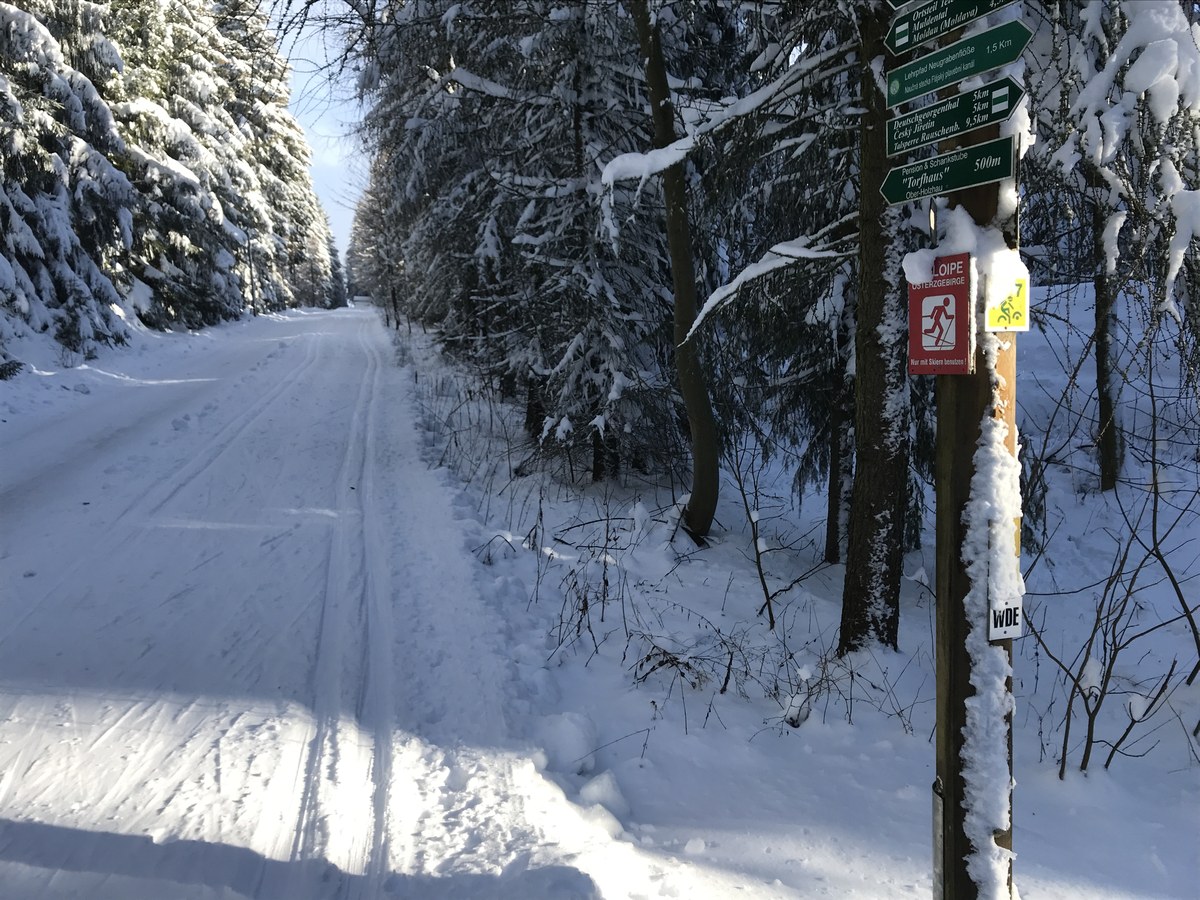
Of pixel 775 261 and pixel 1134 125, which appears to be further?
pixel 775 261

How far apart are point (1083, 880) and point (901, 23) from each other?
3893 millimetres

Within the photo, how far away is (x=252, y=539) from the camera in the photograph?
6.54 m

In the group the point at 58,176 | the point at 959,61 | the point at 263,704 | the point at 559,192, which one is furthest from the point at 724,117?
the point at 58,176

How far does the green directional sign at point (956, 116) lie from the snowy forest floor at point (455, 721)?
3225mm

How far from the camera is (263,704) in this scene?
162 inches

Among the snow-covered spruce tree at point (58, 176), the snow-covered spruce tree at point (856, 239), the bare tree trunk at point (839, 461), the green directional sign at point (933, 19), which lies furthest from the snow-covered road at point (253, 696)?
the snow-covered spruce tree at point (58, 176)

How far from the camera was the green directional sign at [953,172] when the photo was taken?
2.25m

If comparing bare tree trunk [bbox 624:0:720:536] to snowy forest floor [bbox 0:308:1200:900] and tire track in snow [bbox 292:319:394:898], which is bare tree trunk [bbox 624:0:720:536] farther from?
tire track in snow [bbox 292:319:394:898]

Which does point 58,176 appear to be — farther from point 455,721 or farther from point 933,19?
point 933,19

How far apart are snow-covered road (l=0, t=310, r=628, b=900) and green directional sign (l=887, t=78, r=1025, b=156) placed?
3239mm

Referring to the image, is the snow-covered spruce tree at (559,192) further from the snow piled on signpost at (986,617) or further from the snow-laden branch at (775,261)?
the snow piled on signpost at (986,617)

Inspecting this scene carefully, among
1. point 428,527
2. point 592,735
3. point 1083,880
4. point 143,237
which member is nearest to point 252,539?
point 428,527

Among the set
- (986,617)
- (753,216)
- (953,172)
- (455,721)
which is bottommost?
(455,721)

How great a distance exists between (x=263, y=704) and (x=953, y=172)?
176 inches
